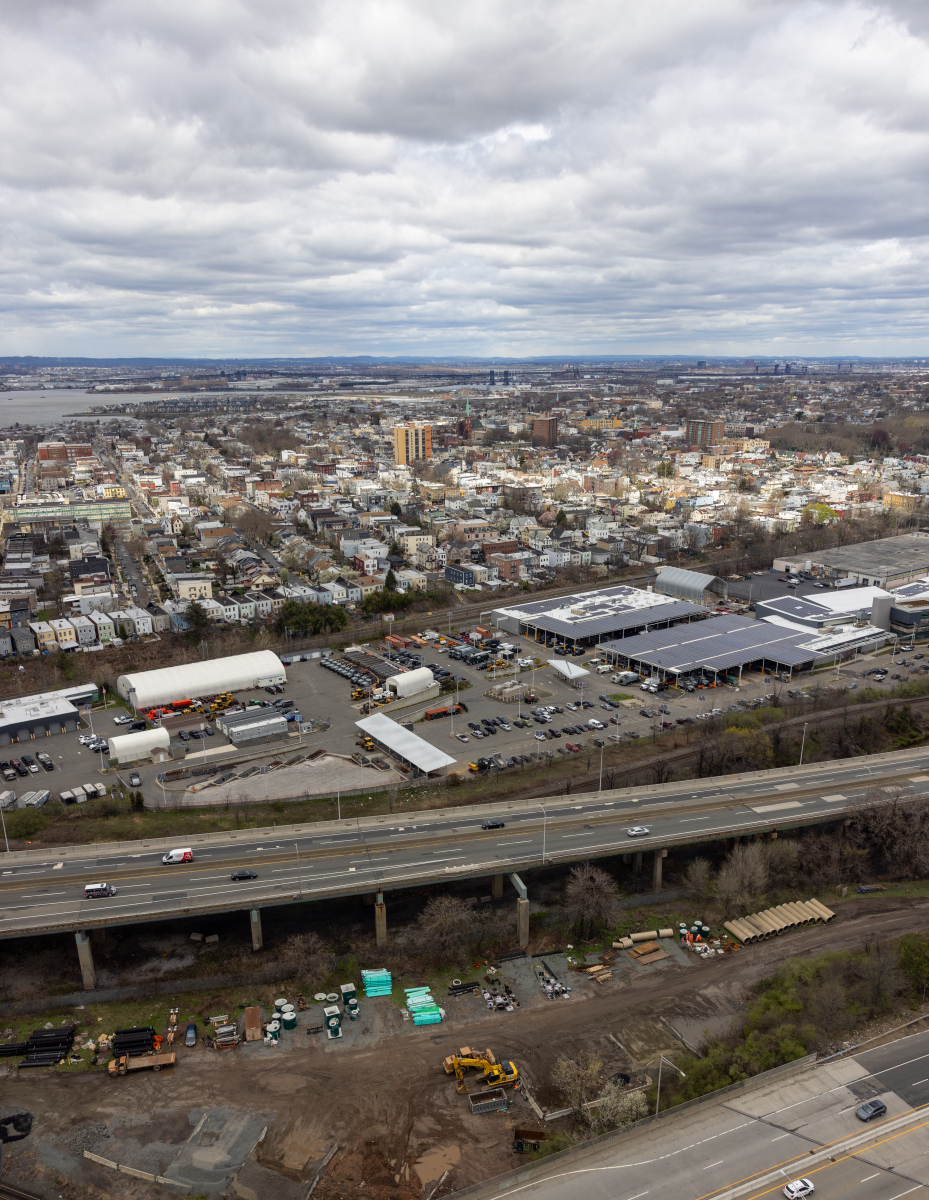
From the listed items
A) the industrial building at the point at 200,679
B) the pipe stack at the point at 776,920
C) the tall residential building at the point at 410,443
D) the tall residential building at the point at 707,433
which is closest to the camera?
the pipe stack at the point at 776,920

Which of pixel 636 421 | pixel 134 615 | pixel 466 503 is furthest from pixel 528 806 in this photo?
pixel 636 421

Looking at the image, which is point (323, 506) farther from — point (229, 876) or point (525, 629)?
point (229, 876)

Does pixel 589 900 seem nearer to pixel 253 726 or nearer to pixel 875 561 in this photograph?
pixel 253 726

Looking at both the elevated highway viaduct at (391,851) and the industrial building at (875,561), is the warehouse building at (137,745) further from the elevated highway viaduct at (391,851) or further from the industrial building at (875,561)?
the industrial building at (875,561)

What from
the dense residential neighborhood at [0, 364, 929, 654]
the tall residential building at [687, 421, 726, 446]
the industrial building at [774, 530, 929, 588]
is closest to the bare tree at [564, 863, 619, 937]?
the dense residential neighborhood at [0, 364, 929, 654]

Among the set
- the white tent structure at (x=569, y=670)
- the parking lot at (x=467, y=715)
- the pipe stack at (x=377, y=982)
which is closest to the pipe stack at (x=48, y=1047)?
the pipe stack at (x=377, y=982)
